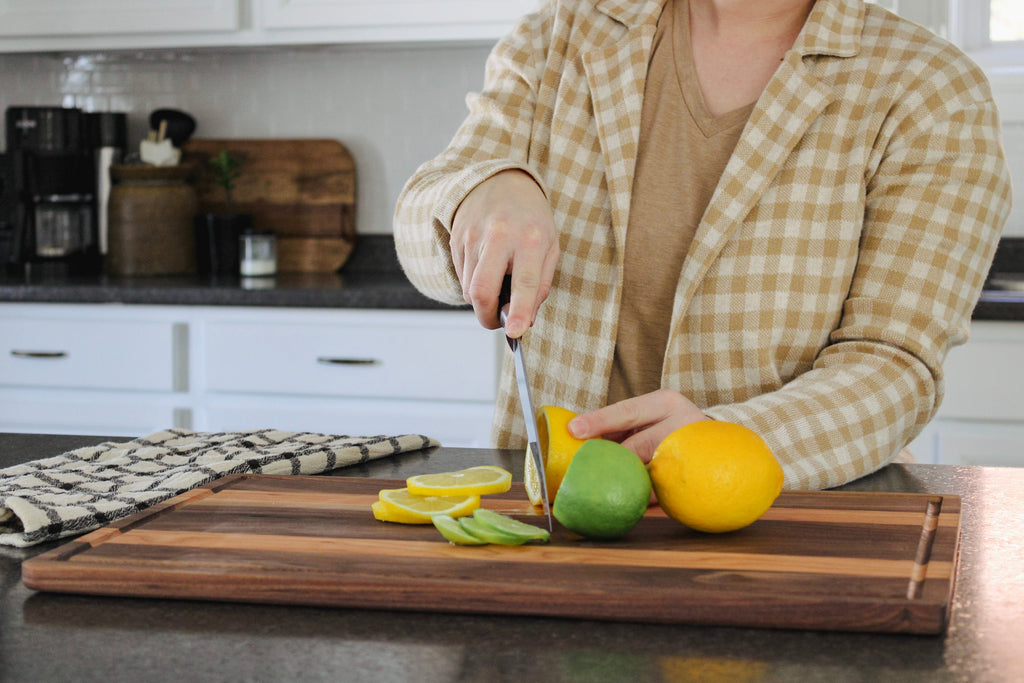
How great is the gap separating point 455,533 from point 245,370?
171 cm

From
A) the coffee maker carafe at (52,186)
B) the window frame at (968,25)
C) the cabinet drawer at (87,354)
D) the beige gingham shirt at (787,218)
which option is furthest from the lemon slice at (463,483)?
the coffee maker carafe at (52,186)

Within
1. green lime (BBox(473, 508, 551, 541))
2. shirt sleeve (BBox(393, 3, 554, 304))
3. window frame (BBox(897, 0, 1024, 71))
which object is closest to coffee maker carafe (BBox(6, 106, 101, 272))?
shirt sleeve (BBox(393, 3, 554, 304))

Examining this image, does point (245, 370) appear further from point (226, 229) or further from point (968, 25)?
point (968, 25)

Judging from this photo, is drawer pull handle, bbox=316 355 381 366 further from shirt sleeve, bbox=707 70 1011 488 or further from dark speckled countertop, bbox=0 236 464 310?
shirt sleeve, bbox=707 70 1011 488

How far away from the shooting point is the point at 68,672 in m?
0.56

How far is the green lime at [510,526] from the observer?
74 centimetres

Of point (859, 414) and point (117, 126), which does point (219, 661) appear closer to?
Result: point (859, 414)

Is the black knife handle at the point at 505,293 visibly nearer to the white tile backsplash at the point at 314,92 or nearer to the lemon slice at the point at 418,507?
the lemon slice at the point at 418,507

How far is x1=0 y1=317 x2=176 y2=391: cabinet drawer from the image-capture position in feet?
7.80

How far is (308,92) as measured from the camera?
2.97 meters

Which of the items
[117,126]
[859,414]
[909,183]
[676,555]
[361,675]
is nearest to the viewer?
[361,675]

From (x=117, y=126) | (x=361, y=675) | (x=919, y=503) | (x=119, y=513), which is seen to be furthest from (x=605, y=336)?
(x=117, y=126)

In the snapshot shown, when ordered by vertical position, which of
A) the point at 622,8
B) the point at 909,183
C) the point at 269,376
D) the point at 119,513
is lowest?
the point at 269,376

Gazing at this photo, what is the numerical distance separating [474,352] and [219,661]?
170 centimetres
